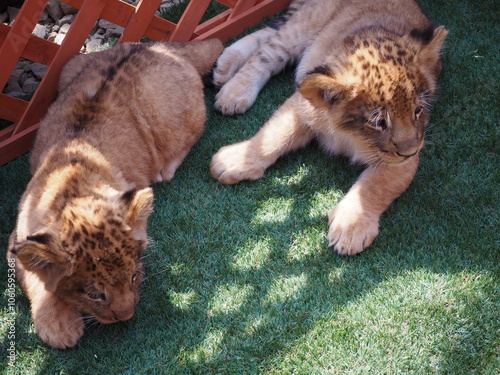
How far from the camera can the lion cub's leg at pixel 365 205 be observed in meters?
3.83

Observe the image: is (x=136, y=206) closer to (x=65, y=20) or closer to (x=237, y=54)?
(x=237, y=54)

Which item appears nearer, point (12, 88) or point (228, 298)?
point (228, 298)

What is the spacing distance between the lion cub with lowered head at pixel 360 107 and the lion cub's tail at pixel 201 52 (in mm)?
277

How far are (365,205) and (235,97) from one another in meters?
1.51

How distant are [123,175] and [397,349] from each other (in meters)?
2.07

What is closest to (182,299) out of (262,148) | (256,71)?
(262,148)

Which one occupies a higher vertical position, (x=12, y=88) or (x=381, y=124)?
(x=381, y=124)

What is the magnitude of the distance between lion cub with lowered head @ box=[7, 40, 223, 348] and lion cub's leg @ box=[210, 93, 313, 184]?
382 millimetres

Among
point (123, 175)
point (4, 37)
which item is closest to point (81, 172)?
point (123, 175)

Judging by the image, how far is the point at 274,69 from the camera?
5.28m

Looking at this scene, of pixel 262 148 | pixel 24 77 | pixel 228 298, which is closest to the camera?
pixel 228 298

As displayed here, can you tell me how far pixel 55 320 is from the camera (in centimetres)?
343

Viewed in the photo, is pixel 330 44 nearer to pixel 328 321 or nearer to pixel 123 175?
pixel 123 175

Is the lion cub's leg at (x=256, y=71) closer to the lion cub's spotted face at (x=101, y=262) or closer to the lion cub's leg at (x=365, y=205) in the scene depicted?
the lion cub's leg at (x=365, y=205)
